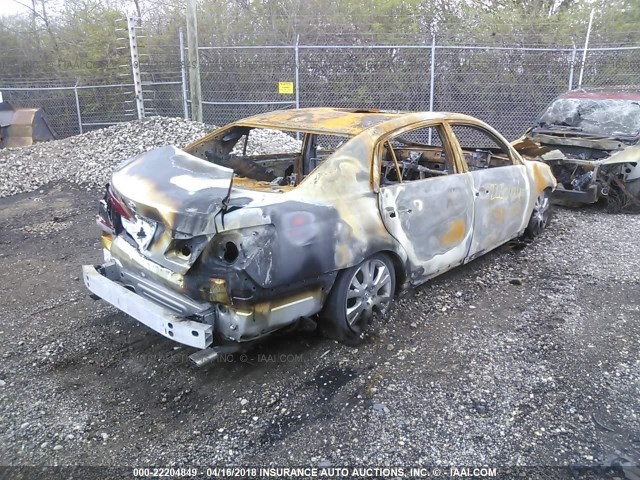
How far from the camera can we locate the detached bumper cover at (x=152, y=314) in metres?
3.00

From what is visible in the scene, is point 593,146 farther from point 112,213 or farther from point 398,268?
point 112,213

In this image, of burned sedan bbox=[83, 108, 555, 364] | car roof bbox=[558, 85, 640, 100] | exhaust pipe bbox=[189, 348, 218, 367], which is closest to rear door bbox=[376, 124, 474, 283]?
burned sedan bbox=[83, 108, 555, 364]

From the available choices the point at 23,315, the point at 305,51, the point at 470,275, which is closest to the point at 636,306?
the point at 470,275

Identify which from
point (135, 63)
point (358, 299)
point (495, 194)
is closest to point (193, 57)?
point (135, 63)

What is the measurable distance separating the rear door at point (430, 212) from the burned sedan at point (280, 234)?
1cm

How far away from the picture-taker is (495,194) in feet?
15.8

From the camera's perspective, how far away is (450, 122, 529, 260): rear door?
464cm

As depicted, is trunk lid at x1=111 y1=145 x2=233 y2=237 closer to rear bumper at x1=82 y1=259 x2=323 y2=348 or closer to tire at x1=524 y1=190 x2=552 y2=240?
rear bumper at x1=82 y1=259 x2=323 y2=348

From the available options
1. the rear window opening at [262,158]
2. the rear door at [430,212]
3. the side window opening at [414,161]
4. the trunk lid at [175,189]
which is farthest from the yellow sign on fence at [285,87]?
the trunk lid at [175,189]

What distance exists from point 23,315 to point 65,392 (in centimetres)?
135

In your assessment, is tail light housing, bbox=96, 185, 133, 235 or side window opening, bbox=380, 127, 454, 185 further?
side window opening, bbox=380, 127, 454, 185

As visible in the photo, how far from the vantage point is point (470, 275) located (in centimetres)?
509

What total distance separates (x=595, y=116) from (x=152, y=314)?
7.22 m

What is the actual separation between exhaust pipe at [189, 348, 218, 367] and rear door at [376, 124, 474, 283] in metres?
1.47
